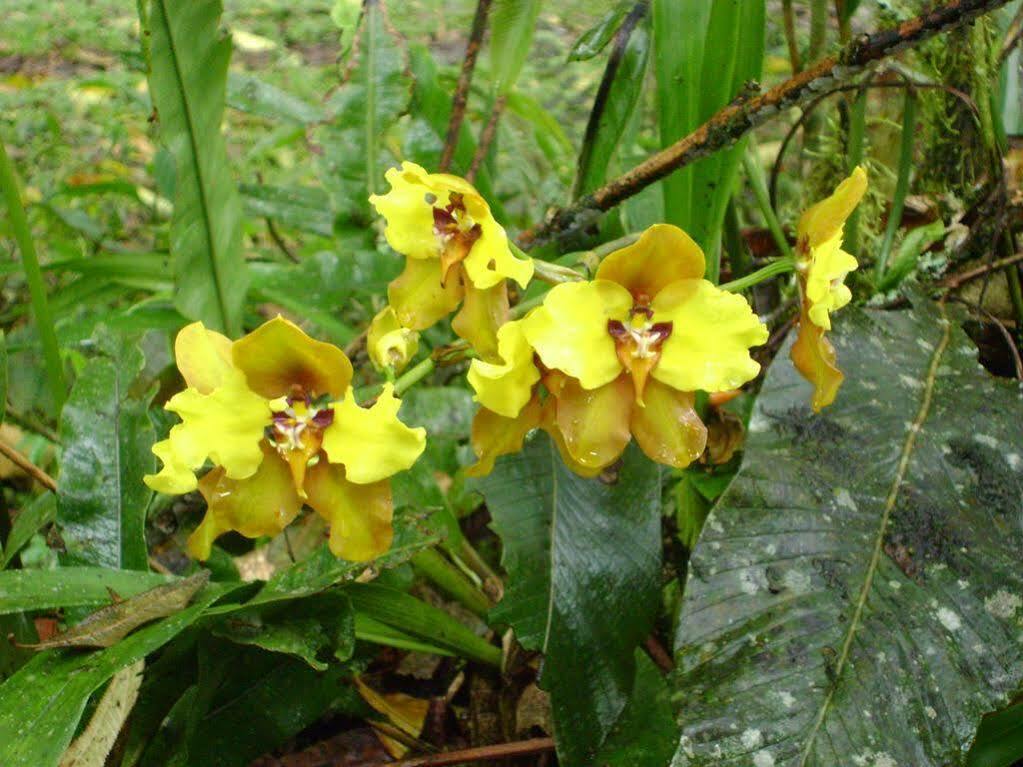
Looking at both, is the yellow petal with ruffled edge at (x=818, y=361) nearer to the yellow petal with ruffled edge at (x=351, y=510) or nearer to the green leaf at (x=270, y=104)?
the yellow petal with ruffled edge at (x=351, y=510)

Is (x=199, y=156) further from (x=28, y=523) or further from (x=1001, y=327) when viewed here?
(x=1001, y=327)

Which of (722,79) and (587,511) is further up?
(722,79)

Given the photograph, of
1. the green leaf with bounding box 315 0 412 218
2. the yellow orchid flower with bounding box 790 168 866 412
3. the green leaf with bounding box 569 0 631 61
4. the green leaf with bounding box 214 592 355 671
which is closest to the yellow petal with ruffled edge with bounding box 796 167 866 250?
the yellow orchid flower with bounding box 790 168 866 412

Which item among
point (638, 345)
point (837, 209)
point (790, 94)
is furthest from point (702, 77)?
point (638, 345)

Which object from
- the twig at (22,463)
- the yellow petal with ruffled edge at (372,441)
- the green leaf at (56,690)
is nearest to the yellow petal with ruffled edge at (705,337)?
the yellow petal with ruffled edge at (372,441)

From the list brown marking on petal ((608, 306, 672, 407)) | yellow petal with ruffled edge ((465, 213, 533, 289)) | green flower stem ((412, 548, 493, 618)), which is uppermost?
yellow petal with ruffled edge ((465, 213, 533, 289))

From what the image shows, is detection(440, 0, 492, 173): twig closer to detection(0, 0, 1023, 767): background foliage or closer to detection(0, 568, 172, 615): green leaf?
detection(0, 0, 1023, 767): background foliage

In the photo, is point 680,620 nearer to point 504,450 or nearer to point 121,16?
point 504,450
